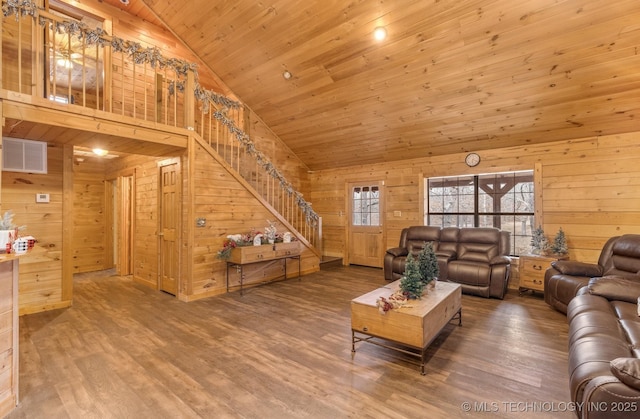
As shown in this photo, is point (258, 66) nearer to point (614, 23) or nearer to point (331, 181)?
point (331, 181)

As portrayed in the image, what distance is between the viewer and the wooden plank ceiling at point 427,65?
336 cm

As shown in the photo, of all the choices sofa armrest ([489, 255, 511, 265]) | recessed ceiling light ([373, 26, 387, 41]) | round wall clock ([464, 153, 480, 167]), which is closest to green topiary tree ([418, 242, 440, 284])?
sofa armrest ([489, 255, 511, 265])

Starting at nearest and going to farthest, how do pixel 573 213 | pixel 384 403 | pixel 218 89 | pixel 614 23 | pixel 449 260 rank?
pixel 384 403, pixel 614 23, pixel 573 213, pixel 449 260, pixel 218 89

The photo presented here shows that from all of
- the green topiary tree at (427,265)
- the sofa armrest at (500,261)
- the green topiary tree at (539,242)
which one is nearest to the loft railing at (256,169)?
the sofa armrest at (500,261)

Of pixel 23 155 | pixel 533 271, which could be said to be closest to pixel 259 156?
pixel 23 155

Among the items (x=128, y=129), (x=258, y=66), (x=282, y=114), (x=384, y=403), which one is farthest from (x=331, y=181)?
(x=384, y=403)

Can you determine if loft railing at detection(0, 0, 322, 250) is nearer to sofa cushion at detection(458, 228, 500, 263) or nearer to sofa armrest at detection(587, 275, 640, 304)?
sofa cushion at detection(458, 228, 500, 263)

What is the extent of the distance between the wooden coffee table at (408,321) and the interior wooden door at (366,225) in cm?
383

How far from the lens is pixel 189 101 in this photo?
456 centimetres

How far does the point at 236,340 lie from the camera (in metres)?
3.10

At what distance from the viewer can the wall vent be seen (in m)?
3.67

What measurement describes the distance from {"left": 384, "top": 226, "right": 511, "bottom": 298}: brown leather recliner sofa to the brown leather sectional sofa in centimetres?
65

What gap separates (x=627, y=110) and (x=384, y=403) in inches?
189

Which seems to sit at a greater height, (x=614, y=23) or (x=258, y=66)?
(x=258, y=66)
